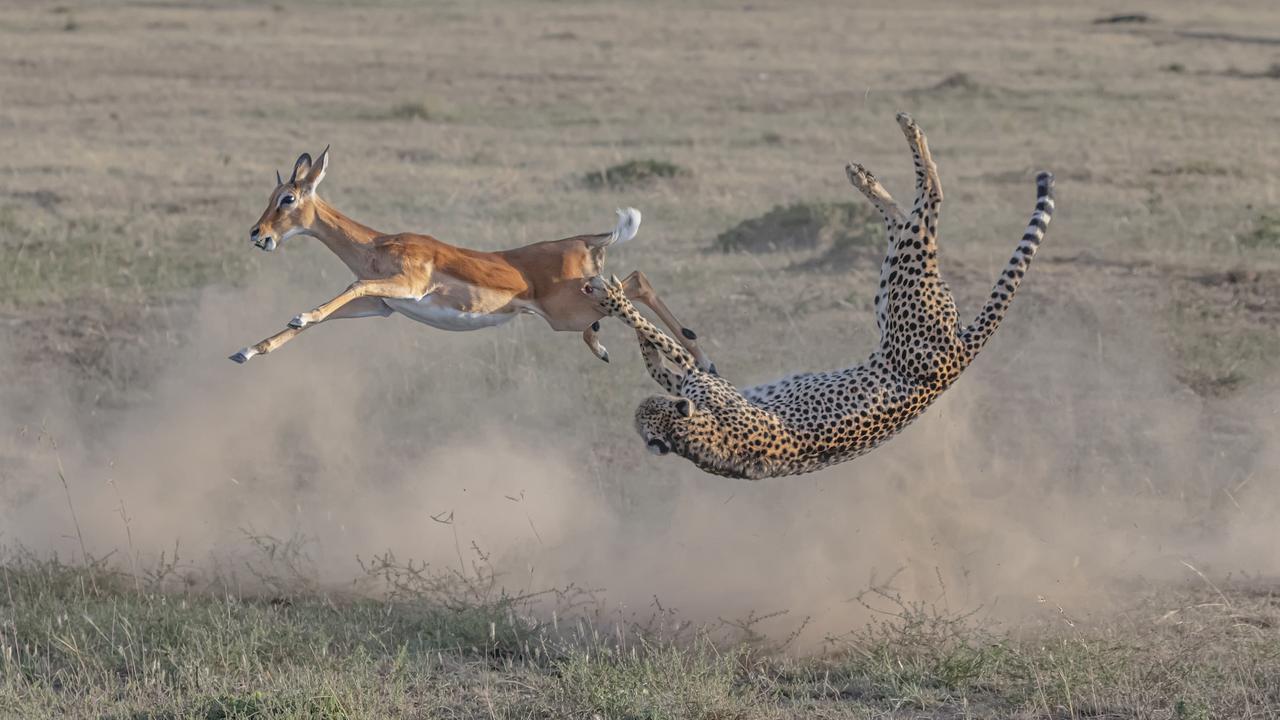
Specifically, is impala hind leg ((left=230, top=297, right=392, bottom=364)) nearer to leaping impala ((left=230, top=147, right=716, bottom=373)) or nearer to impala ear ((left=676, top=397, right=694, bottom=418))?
leaping impala ((left=230, top=147, right=716, bottom=373))

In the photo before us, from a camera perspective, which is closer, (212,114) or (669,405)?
(669,405)

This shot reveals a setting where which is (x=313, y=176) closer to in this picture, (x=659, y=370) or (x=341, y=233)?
(x=341, y=233)

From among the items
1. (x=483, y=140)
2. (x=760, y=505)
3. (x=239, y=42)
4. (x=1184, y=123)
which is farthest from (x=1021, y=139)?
(x=239, y=42)

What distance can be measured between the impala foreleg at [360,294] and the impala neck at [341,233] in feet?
0.79

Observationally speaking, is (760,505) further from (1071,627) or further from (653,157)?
(653,157)

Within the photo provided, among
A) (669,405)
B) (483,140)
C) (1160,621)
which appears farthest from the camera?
(483,140)

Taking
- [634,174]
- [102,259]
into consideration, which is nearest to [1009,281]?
[102,259]

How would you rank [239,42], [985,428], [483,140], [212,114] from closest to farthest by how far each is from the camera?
[985,428]
[483,140]
[212,114]
[239,42]

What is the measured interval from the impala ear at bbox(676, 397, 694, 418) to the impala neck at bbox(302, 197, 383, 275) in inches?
48.8

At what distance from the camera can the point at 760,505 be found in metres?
7.68

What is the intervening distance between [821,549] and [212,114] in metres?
15.5

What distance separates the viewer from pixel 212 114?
818 inches

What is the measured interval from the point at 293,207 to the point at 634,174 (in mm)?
10303

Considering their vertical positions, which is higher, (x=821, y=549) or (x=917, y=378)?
(x=917, y=378)
